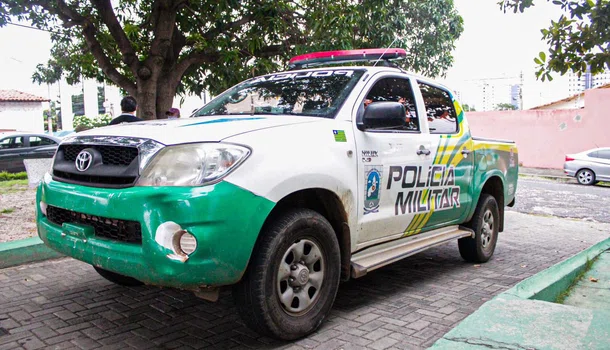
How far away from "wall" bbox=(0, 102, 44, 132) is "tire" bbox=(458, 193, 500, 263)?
38943mm

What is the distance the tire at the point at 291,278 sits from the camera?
3012mm

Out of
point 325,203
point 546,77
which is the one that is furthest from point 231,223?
point 546,77

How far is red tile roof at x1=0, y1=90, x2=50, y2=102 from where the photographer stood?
3740cm

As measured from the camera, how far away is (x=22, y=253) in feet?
16.7

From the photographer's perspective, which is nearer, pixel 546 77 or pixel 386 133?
pixel 386 133

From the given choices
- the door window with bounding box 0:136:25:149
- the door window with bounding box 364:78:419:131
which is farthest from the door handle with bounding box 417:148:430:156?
the door window with bounding box 0:136:25:149

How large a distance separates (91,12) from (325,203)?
930cm

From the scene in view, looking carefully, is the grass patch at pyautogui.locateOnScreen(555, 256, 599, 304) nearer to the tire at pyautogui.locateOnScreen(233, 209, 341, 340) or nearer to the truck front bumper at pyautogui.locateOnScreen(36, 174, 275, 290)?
the tire at pyautogui.locateOnScreen(233, 209, 341, 340)

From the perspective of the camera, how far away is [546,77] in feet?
17.7

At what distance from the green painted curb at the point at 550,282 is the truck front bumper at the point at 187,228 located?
1963 mm

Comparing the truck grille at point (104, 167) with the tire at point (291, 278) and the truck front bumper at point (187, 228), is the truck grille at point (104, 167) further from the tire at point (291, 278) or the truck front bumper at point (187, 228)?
the tire at point (291, 278)

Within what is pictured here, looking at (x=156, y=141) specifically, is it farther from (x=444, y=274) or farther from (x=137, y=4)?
(x=137, y=4)

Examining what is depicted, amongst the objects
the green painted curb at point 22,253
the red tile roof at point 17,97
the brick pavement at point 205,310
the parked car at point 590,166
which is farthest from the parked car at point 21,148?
the red tile roof at point 17,97

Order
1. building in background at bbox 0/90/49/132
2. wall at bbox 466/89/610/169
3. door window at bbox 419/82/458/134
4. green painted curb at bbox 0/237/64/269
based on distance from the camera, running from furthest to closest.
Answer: building in background at bbox 0/90/49/132, wall at bbox 466/89/610/169, green painted curb at bbox 0/237/64/269, door window at bbox 419/82/458/134
